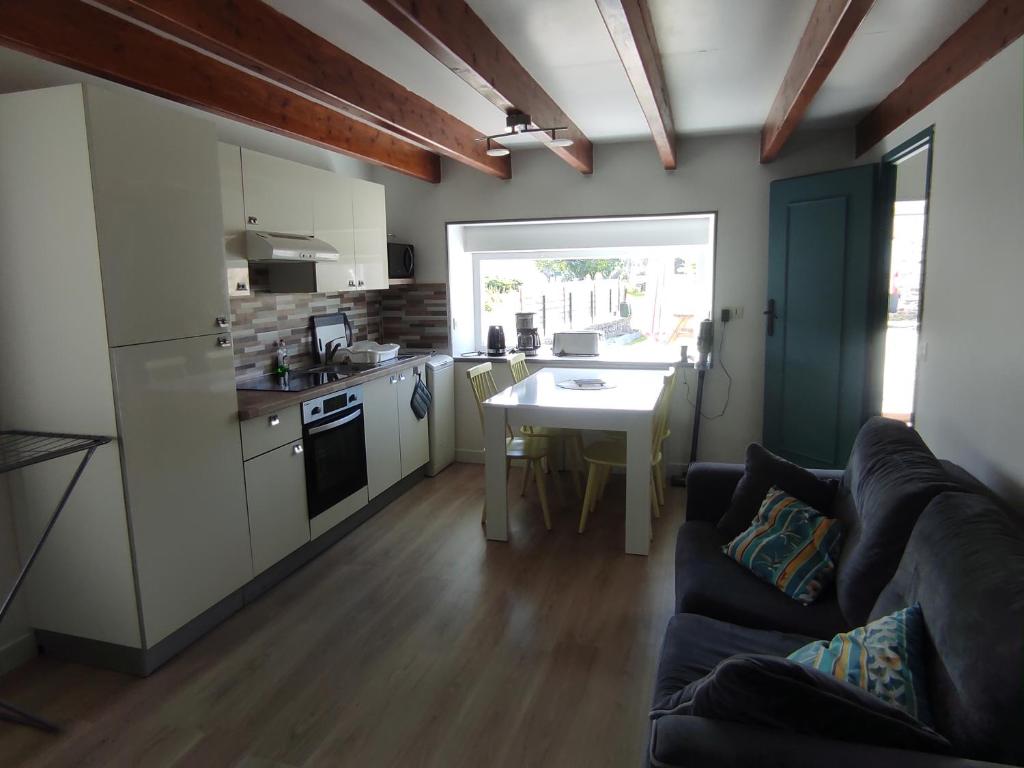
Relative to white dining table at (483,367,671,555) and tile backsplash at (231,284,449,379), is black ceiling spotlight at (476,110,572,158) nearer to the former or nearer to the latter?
white dining table at (483,367,671,555)

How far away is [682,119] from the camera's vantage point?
3957mm

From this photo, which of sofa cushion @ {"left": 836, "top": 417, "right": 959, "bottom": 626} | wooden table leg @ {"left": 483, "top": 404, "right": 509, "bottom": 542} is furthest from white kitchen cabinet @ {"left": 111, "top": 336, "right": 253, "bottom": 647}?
sofa cushion @ {"left": 836, "top": 417, "right": 959, "bottom": 626}

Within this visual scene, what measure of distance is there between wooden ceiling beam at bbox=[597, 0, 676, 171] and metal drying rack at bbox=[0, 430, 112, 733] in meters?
2.11

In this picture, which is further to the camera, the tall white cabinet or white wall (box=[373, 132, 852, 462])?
white wall (box=[373, 132, 852, 462])

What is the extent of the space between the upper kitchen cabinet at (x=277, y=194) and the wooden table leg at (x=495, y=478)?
144 centimetres

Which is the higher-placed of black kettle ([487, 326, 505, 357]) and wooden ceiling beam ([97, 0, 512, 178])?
wooden ceiling beam ([97, 0, 512, 178])

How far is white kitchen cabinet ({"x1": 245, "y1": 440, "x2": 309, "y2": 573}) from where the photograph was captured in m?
2.96

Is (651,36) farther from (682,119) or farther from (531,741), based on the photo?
(531,741)

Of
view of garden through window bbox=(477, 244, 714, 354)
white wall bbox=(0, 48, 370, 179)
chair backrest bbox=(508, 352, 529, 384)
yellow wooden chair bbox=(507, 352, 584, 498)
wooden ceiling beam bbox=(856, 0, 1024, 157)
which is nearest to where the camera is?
wooden ceiling beam bbox=(856, 0, 1024, 157)

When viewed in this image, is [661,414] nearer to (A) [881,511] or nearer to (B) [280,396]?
(A) [881,511]

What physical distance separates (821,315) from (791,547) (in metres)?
2.26

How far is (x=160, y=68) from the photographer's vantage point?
2.59 m

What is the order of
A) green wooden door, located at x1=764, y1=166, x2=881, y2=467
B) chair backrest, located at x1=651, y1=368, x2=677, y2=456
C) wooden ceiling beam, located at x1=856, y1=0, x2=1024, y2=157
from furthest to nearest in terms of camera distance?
green wooden door, located at x1=764, y1=166, x2=881, y2=467 → chair backrest, located at x1=651, y1=368, x2=677, y2=456 → wooden ceiling beam, located at x1=856, y1=0, x2=1024, y2=157

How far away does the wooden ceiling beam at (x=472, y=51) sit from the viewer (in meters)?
1.92
